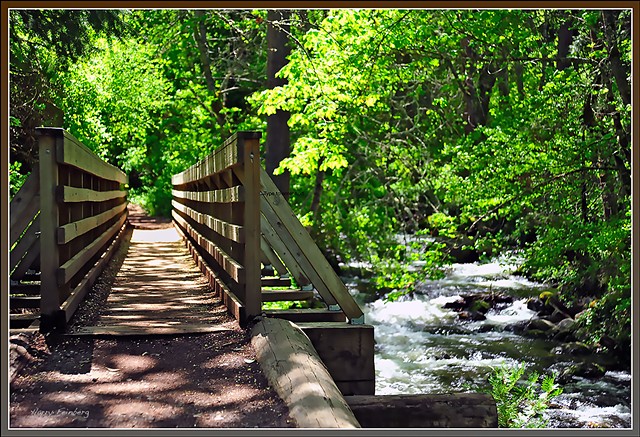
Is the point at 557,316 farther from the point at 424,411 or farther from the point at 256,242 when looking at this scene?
the point at 424,411

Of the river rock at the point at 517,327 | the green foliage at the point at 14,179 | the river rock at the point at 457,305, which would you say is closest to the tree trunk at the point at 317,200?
the river rock at the point at 457,305

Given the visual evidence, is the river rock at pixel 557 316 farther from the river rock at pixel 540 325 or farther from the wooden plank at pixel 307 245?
the wooden plank at pixel 307 245

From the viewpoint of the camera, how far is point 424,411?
4395 millimetres

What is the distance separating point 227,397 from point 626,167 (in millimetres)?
8187

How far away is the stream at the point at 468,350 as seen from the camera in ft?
33.7

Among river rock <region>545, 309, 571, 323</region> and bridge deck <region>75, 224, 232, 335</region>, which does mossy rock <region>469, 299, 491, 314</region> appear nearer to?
river rock <region>545, 309, 571, 323</region>

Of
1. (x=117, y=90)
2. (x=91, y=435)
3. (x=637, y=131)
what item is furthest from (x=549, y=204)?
(x=117, y=90)

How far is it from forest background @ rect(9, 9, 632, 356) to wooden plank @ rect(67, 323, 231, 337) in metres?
4.52

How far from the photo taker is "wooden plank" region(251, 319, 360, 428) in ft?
11.4

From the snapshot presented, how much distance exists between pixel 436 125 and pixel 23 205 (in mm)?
12967

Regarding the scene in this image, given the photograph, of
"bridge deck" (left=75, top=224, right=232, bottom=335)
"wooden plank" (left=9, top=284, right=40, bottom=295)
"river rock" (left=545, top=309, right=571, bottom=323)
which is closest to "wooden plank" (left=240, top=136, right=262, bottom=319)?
"bridge deck" (left=75, top=224, right=232, bottom=335)

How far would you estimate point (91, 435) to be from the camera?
3.41m

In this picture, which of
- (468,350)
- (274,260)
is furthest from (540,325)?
(274,260)

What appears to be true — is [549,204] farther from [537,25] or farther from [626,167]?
[537,25]
